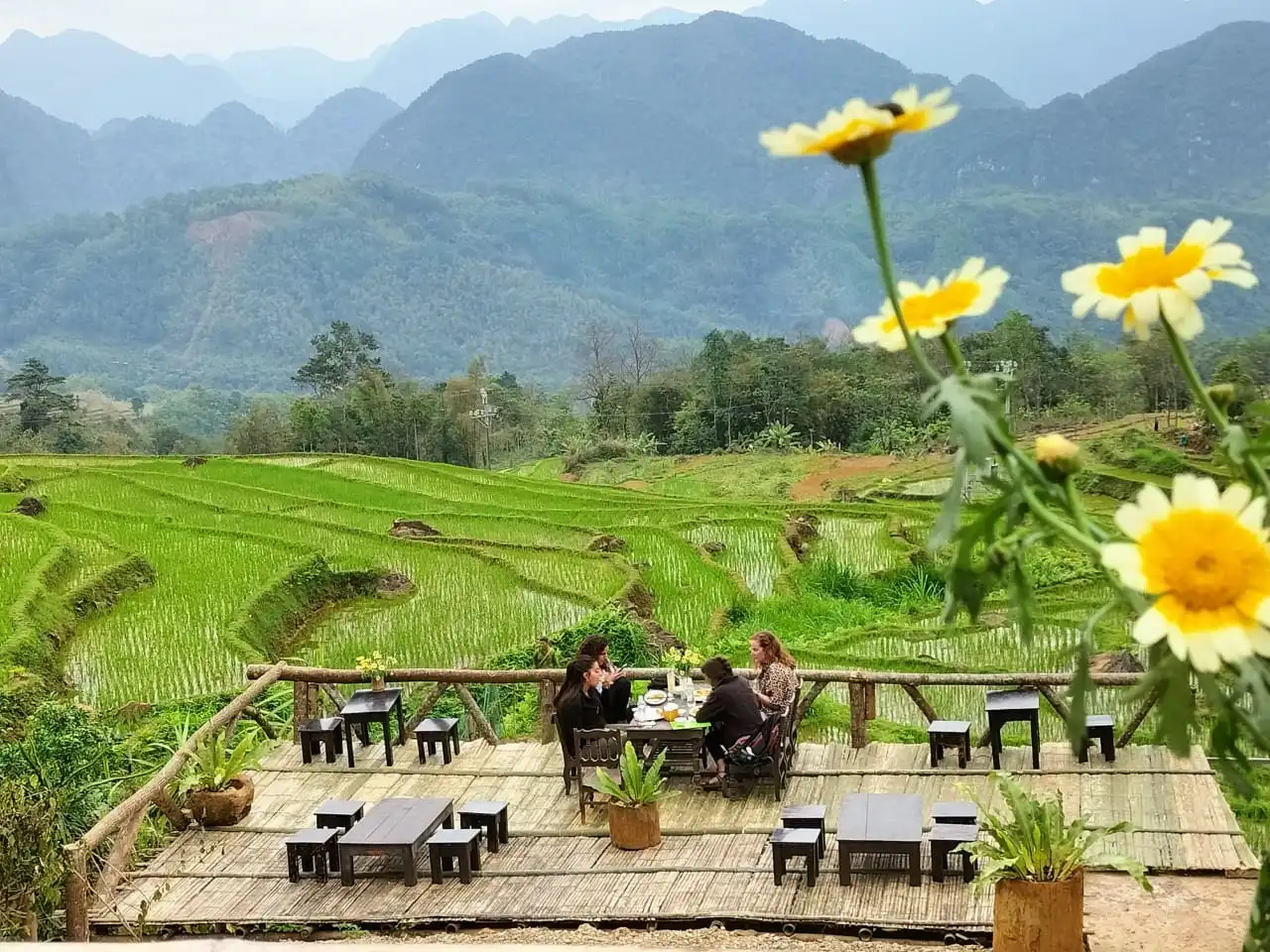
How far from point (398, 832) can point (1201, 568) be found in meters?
6.78

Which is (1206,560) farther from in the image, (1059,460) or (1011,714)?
(1011,714)

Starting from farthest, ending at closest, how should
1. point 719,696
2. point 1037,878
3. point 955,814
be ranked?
point 719,696 → point 955,814 → point 1037,878

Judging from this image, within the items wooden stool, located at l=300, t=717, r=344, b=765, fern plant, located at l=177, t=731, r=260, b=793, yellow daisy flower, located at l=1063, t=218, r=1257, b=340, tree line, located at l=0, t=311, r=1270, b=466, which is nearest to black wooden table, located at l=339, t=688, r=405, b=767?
wooden stool, located at l=300, t=717, r=344, b=765

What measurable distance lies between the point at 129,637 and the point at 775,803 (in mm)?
10056

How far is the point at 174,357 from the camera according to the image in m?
126

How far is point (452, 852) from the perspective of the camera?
7227 mm

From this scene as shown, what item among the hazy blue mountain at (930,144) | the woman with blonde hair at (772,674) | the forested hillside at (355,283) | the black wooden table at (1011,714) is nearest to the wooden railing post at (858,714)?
the woman with blonde hair at (772,674)

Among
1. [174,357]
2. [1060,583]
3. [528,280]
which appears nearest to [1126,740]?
[1060,583]

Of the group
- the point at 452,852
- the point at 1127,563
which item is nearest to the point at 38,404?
the point at 452,852

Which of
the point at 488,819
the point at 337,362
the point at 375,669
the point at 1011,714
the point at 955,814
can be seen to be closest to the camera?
the point at 955,814

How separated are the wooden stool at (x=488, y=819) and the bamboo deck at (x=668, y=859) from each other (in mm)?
92

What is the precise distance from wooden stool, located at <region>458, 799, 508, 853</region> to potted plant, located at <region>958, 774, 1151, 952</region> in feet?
9.88

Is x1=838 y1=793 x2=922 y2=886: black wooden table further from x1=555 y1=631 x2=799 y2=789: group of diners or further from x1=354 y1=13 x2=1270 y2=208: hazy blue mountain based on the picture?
x1=354 y1=13 x2=1270 y2=208: hazy blue mountain

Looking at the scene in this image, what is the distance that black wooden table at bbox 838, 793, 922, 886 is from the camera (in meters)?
6.67
